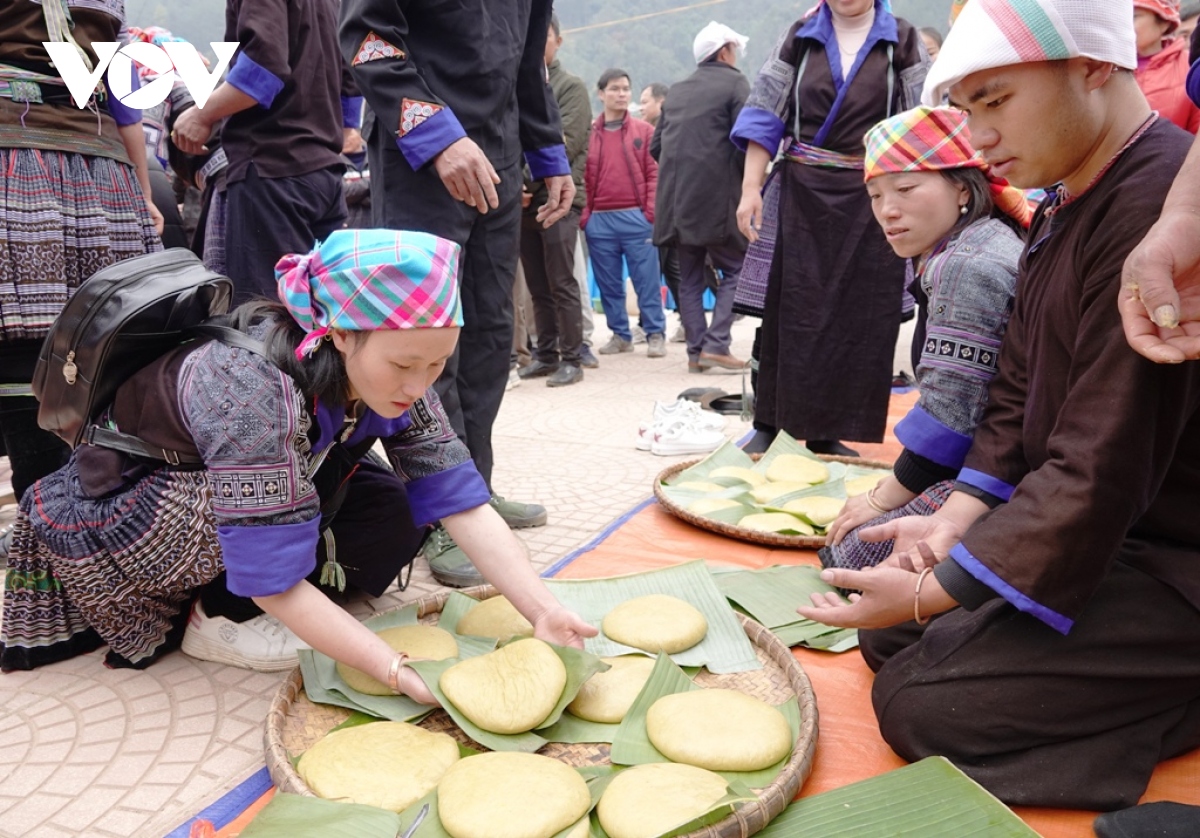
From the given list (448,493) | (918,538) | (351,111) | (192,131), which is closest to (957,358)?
(918,538)

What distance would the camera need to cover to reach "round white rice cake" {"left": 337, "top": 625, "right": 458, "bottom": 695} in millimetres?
1546

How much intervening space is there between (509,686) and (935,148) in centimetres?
156

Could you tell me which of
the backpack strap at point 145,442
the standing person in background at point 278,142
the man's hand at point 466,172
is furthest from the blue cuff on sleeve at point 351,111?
the backpack strap at point 145,442

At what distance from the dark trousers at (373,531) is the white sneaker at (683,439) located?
1.68m

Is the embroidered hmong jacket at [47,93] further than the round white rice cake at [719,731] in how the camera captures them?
Yes

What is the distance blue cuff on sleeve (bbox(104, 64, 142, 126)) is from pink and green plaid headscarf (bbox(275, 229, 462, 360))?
1.26 metres

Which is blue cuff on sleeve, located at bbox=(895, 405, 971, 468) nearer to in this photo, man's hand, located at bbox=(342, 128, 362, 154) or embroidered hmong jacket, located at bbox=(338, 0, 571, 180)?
embroidered hmong jacket, located at bbox=(338, 0, 571, 180)

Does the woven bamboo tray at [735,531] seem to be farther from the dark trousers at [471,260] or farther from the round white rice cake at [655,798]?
the round white rice cake at [655,798]

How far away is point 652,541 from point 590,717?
3.33 feet

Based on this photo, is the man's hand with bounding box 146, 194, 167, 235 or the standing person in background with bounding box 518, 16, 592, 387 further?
the standing person in background with bounding box 518, 16, 592, 387

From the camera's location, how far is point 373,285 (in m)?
1.43

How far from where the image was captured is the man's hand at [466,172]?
213 cm

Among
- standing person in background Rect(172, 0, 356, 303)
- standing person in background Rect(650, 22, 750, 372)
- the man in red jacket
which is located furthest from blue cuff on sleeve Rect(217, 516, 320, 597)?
the man in red jacket

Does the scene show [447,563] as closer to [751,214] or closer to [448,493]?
[448,493]
